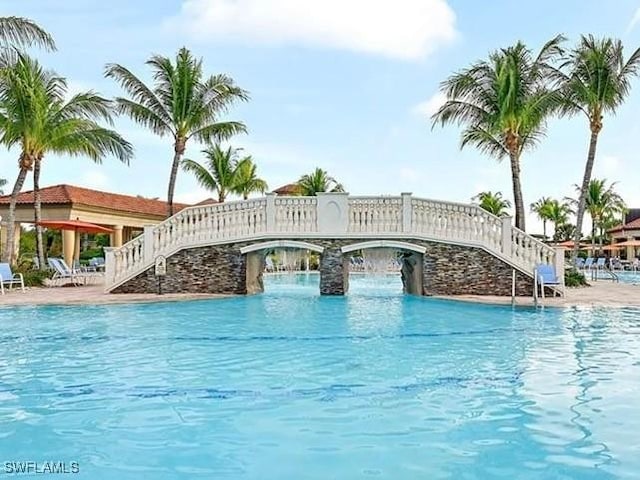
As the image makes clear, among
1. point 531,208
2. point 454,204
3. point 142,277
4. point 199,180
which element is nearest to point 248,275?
point 142,277

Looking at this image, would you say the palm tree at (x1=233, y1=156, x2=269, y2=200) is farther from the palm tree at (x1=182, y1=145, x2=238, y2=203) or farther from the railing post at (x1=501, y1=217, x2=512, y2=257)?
the railing post at (x1=501, y1=217, x2=512, y2=257)

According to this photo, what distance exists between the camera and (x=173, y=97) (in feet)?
69.9

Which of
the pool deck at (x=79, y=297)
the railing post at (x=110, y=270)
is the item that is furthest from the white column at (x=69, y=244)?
the railing post at (x=110, y=270)

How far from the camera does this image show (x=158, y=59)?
21.6m

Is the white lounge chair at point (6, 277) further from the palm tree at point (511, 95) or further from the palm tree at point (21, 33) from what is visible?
the palm tree at point (511, 95)

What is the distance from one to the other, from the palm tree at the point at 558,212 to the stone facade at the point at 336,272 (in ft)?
143

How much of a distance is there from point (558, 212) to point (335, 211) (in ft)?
151

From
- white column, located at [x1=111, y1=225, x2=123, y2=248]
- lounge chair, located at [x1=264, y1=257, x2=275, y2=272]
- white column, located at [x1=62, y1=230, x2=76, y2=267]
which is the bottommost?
lounge chair, located at [x1=264, y1=257, x2=275, y2=272]

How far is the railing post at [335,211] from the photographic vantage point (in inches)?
663

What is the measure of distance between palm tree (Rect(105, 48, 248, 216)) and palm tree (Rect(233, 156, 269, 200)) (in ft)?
34.9

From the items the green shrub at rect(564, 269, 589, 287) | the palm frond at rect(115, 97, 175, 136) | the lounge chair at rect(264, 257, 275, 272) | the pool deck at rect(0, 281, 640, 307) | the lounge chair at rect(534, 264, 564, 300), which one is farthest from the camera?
the lounge chair at rect(264, 257, 275, 272)

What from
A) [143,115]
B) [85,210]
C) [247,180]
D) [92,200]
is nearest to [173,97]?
[143,115]

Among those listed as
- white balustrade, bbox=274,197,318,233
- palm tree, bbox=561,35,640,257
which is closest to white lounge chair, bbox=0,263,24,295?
white balustrade, bbox=274,197,318,233

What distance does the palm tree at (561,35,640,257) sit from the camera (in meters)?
19.3
